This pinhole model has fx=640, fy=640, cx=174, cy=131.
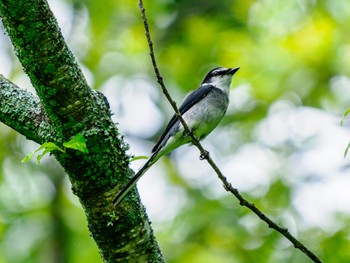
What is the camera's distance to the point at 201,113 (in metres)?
4.15

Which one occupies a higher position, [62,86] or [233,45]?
[233,45]

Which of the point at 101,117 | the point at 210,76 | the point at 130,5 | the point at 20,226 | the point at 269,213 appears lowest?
the point at 101,117

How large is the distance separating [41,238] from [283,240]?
2.35 meters

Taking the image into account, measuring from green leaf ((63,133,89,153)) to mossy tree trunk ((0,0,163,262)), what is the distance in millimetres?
91

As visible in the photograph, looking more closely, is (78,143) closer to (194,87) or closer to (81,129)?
(81,129)

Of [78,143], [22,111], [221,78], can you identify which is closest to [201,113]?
[221,78]

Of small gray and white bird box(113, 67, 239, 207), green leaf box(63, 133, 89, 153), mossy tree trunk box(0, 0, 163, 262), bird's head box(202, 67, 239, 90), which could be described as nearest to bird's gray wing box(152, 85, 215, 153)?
small gray and white bird box(113, 67, 239, 207)

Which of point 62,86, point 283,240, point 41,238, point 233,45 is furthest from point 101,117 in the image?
point 233,45

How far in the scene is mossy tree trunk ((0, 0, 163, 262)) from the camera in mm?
2453

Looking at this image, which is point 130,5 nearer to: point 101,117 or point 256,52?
point 256,52

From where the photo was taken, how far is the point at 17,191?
7.05m

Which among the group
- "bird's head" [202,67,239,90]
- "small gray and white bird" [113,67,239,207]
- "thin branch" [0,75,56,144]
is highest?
"bird's head" [202,67,239,90]

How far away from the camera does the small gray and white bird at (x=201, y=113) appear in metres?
3.74

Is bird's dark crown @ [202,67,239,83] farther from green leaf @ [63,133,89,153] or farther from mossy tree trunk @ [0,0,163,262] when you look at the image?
green leaf @ [63,133,89,153]
